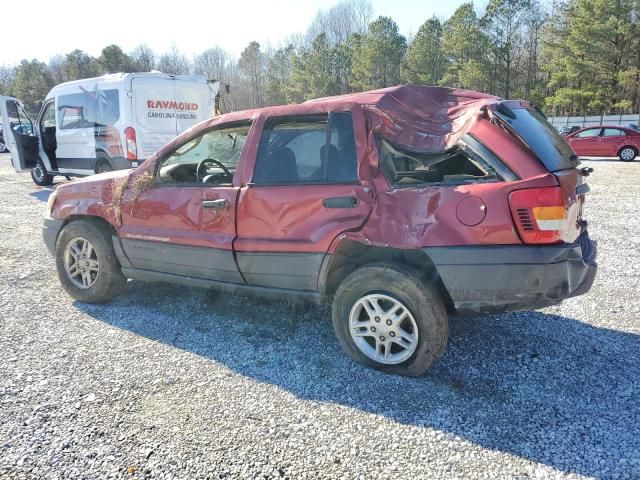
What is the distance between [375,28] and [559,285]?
43.9 meters

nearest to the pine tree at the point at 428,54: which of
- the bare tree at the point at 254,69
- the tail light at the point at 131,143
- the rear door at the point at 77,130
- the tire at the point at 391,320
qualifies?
the bare tree at the point at 254,69

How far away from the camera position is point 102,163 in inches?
410

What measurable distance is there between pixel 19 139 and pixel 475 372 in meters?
12.8

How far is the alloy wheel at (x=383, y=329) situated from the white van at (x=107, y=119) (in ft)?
26.0

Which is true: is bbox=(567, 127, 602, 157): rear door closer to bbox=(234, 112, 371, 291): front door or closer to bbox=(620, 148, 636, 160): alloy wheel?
bbox=(620, 148, 636, 160): alloy wheel

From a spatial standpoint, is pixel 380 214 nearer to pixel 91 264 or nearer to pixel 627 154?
pixel 91 264

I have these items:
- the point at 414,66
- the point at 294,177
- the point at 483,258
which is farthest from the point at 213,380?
the point at 414,66

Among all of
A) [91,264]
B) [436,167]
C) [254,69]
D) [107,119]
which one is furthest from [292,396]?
[254,69]

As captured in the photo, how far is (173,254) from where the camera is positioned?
3.85 m

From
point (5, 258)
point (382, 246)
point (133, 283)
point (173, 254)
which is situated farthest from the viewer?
point (5, 258)

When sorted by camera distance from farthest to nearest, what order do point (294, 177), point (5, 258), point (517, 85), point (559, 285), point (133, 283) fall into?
point (517, 85) < point (5, 258) < point (133, 283) < point (294, 177) < point (559, 285)

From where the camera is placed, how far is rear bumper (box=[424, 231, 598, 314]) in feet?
8.70

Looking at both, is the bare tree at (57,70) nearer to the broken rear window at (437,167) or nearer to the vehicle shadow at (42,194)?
the vehicle shadow at (42,194)

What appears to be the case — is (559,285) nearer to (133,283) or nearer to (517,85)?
(133,283)
